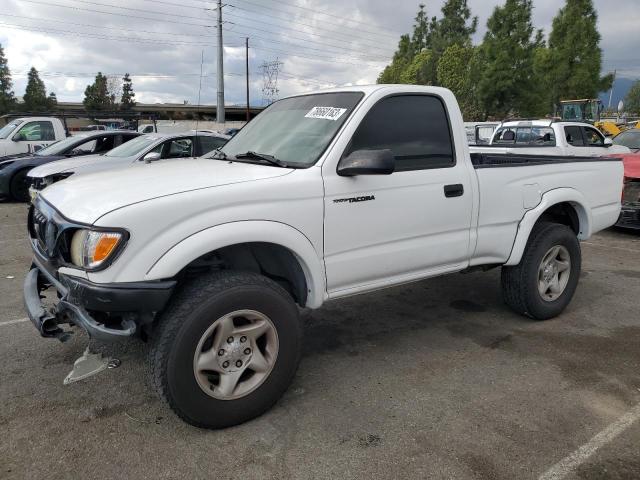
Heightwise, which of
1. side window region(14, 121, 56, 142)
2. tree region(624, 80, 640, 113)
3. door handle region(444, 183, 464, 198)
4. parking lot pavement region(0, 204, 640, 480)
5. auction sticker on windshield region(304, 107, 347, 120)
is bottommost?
parking lot pavement region(0, 204, 640, 480)

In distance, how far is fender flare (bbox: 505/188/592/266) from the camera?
4168 mm

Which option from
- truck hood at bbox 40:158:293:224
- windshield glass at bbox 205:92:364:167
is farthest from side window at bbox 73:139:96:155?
truck hood at bbox 40:158:293:224

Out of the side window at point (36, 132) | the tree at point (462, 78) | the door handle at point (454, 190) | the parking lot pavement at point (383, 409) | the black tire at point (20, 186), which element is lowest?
the parking lot pavement at point (383, 409)

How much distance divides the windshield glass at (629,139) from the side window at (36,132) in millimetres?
13685

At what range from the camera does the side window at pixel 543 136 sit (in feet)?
36.1

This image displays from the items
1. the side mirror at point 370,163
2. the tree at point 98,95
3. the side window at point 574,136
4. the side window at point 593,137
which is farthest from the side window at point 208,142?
the tree at point 98,95

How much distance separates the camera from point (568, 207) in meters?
4.75

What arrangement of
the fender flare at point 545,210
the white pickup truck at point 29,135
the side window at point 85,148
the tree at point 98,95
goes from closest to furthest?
1. the fender flare at point 545,210
2. the side window at point 85,148
3. the white pickup truck at point 29,135
4. the tree at point 98,95

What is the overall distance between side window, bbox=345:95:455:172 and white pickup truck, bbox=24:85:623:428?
0.01m

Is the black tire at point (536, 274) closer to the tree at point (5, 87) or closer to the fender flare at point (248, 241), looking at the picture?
the fender flare at point (248, 241)

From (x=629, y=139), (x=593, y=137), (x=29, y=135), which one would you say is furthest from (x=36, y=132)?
(x=629, y=139)

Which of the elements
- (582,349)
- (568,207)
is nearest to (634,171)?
(568,207)

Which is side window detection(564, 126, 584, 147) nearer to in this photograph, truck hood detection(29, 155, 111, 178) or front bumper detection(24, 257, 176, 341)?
truck hood detection(29, 155, 111, 178)

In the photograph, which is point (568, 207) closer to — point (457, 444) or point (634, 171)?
point (457, 444)
